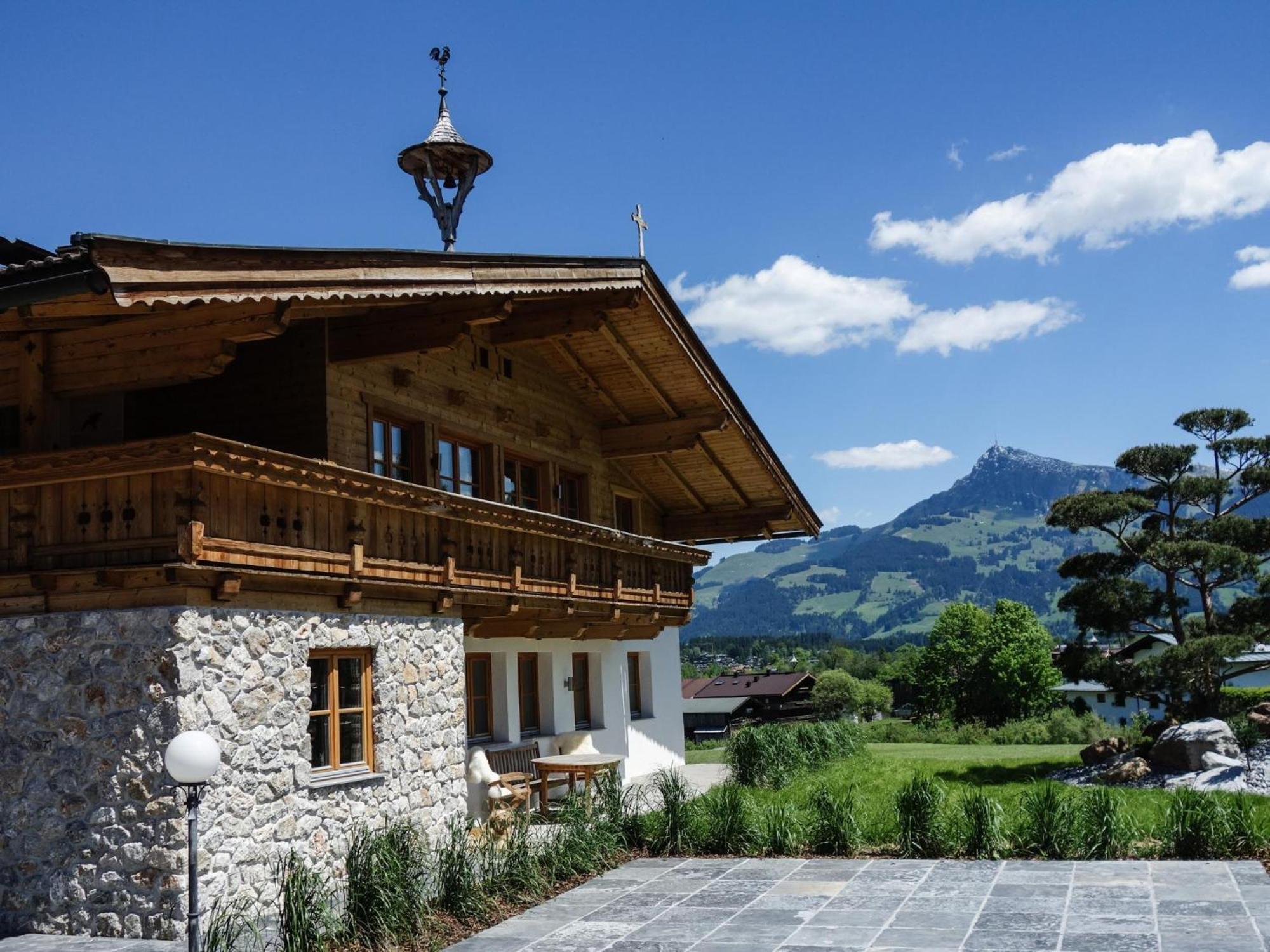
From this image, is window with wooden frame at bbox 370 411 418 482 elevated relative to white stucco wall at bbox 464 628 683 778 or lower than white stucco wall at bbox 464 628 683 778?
elevated

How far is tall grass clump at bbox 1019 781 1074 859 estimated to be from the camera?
12.8m

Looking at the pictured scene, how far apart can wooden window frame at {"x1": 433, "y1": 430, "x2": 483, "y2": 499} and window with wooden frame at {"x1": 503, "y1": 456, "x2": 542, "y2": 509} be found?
42cm

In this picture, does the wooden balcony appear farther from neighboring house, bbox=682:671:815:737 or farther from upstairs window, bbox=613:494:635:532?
neighboring house, bbox=682:671:815:737

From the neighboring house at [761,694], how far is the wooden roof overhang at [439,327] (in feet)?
158

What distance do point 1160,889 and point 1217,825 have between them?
6.27 ft

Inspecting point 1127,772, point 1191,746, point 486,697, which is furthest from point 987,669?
point 486,697

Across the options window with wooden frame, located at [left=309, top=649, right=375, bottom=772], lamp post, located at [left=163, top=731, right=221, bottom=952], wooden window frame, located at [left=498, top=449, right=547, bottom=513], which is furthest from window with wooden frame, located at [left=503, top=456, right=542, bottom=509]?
lamp post, located at [left=163, top=731, right=221, bottom=952]

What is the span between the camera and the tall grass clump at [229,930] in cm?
852

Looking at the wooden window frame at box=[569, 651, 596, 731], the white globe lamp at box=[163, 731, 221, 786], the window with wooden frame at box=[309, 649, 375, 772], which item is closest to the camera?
the white globe lamp at box=[163, 731, 221, 786]

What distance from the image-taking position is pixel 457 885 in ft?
34.9

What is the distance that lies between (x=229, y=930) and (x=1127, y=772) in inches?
732

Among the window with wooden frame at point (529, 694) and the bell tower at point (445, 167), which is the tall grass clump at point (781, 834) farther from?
the bell tower at point (445, 167)

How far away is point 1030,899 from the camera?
10734mm

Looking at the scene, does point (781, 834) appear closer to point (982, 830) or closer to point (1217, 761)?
point (982, 830)
